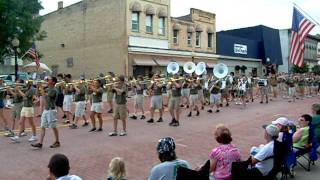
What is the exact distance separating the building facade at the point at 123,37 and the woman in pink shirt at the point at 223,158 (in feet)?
87.4

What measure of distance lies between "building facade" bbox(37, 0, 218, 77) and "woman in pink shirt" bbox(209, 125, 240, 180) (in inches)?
1048

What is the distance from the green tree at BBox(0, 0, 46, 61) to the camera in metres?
25.6

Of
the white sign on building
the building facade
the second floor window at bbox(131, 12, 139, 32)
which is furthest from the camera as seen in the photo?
the white sign on building

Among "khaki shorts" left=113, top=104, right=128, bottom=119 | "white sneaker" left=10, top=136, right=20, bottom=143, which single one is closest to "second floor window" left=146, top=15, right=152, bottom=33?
"khaki shorts" left=113, top=104, right=128, bottom=119

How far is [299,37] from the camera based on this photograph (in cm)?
1523

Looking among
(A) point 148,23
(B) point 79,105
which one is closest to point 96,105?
(B) point 79,105

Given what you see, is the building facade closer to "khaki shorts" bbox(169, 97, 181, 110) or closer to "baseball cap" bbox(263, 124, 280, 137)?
"khaki shorts" bbox(169, 97, 181, 110)

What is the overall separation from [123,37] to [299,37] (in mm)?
19073

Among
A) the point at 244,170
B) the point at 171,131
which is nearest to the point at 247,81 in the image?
the point at 171,131

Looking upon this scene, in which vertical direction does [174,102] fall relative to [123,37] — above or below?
below

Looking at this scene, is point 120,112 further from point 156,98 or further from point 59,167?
point 59,167

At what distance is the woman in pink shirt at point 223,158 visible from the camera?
226 inches

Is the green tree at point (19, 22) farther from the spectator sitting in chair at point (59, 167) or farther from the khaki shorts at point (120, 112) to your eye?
the spectator sitting in chair at point (59, 167)

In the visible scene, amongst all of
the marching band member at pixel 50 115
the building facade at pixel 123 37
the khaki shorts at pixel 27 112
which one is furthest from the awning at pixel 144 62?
the marching band member at pixel 50 115
